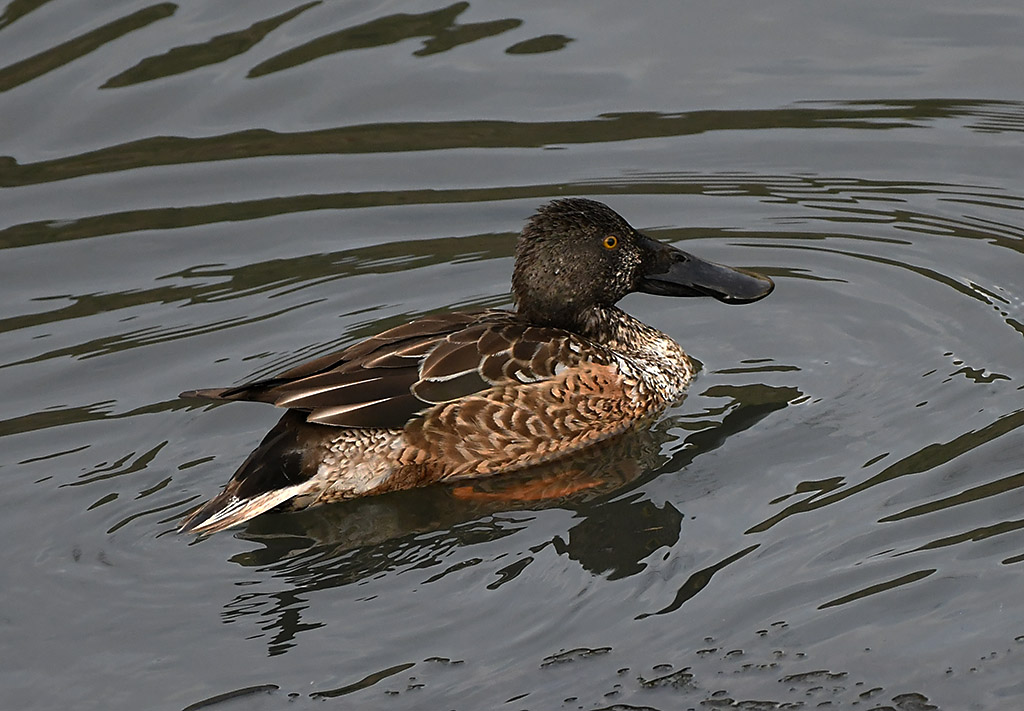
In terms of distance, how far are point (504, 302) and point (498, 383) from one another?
1627mm

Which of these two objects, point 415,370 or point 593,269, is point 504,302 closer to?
point 593,269

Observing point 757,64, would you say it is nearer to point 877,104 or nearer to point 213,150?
point 877,104

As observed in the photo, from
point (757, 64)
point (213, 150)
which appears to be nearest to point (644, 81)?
point (757, 64)

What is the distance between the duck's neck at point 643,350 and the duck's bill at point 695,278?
0.25m

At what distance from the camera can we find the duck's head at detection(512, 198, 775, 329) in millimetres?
8547

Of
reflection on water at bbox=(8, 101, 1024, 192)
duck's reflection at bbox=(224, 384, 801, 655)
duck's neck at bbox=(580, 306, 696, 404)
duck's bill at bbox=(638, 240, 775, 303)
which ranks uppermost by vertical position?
reflection on water at bbox=(8, 101, 1024, 192)

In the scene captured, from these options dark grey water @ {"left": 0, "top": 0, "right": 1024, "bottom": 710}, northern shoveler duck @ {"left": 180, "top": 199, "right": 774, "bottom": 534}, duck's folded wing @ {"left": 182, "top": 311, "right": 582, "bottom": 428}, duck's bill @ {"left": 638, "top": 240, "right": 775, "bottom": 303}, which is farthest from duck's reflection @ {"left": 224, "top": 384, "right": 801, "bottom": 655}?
duck's bill @ {"left": 638, "top": 240, "right": 775, "bottom": 303}

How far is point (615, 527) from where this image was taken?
7.37 meters

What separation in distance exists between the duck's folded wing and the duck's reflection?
463 millimetres

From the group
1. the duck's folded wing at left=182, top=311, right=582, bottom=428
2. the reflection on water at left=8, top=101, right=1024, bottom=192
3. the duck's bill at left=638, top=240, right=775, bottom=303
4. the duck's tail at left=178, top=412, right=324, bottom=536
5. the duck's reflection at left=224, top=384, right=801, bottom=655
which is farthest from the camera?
the reflection on water at left=8, top=101, right=1024, bottom=192

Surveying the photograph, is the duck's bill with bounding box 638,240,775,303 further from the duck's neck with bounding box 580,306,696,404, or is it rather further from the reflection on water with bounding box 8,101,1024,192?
the reflection on water with bounding box 8,101,1024,192

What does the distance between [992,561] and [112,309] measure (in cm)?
535

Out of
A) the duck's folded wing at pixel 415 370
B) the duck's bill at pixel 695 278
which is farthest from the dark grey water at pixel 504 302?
the duck's folded wing at pixel 415 370

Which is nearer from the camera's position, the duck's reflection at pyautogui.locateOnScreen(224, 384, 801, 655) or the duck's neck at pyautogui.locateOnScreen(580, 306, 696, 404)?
the duck's reflection at pyautogui.locateOnScreen(224, 384, 801, 655)
